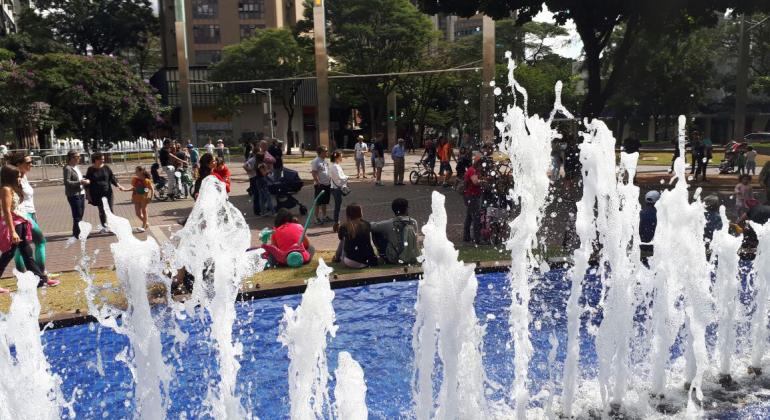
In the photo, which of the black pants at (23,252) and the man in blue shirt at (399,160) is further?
the man in blue shirt at (399,160)

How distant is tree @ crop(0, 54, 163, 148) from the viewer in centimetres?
3180

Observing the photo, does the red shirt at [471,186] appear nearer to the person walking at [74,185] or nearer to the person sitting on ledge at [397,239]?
the person sitting on ledge at [397,239]

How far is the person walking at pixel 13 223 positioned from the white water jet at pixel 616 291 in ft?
21.9

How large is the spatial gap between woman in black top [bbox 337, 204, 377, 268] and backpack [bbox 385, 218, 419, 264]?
0.84 feet

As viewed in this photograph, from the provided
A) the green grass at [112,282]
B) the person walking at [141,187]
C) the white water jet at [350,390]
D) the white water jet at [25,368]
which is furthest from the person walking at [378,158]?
the white water jet at [350,390]

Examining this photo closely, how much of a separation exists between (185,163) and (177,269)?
1145 centimetres

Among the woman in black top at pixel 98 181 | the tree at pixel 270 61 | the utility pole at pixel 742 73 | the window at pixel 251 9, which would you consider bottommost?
the woman in black top at pixel 98 181

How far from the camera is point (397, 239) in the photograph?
951 cm

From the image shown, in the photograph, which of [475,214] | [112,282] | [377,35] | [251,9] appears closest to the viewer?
[112,282]

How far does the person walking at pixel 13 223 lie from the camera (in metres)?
7.82

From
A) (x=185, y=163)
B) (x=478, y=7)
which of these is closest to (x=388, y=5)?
(x=478, y=7)

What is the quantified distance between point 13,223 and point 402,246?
16.4 feet

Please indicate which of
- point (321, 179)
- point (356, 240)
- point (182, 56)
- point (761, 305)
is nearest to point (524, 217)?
point (761, 305)

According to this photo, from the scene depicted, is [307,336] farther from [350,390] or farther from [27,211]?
[27,211]
